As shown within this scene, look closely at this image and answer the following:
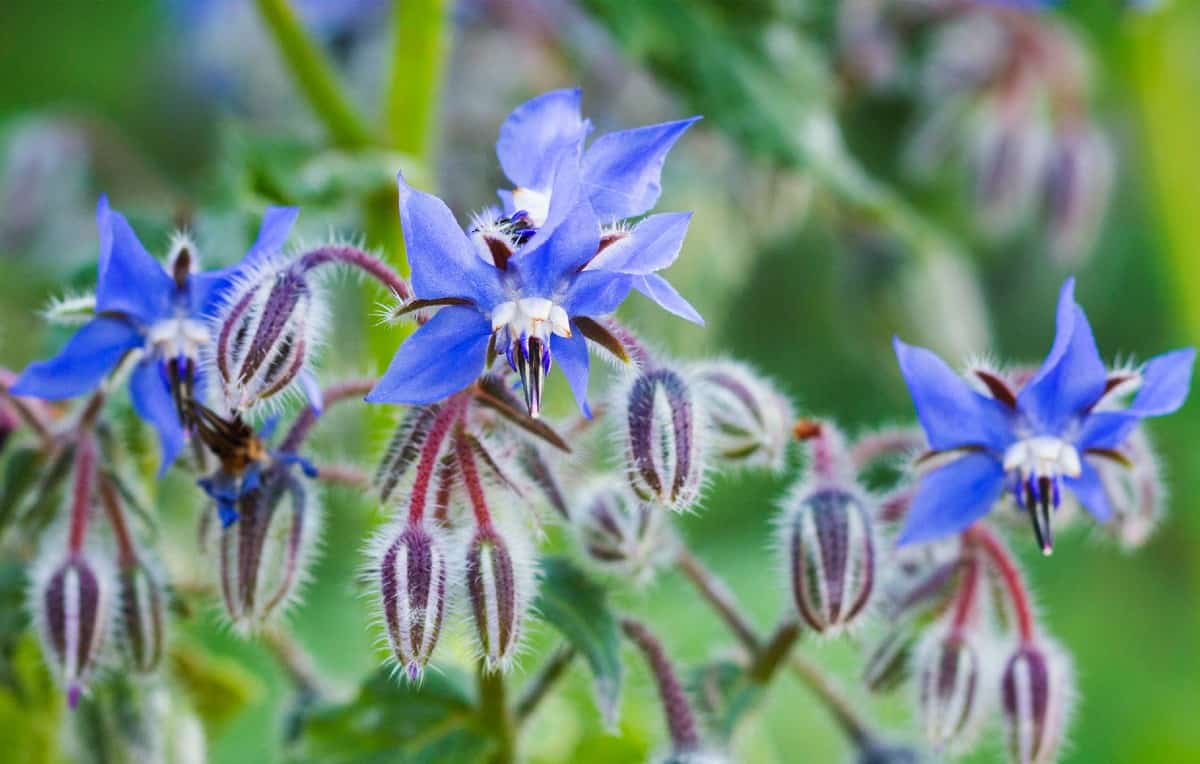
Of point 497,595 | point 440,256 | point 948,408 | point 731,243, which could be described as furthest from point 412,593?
point 731,243

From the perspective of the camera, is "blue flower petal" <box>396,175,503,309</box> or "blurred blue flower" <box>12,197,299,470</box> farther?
"blurred blue flower" <box>12,197,299,470</box>

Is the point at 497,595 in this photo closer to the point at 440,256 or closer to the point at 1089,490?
the point at 440,256

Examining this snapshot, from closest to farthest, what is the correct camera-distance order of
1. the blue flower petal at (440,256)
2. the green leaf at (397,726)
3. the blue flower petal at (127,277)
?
the blue flower petal at (440,256), the blue flower petal at (127,277), the green leaf at (397,726)

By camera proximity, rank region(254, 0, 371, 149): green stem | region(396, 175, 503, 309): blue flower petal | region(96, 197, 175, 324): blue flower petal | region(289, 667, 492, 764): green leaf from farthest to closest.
→ region(254, 0, 371, 149): green stem → region(289, 667, 492, 764): green leaf → region(96, 197, 175, 324): blue flower petal → region(396, 175, 503, 309): blue flower petal

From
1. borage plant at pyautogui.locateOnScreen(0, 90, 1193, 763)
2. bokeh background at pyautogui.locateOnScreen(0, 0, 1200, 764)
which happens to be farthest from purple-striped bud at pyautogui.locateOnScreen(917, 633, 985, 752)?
bokeh background at pyautogui.locateOnScreen(0, 0, 1200, 764)

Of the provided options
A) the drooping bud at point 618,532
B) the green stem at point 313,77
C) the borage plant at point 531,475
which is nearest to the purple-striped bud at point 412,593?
the borage plant at point 531,475

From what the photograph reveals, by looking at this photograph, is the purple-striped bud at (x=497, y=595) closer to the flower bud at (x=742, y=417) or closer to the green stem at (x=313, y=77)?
the flower bud at (x=742, y=417)

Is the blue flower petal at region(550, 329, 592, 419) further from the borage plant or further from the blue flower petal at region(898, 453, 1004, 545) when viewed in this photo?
the blue flower petal at region(898, 453, 1004, 545)
